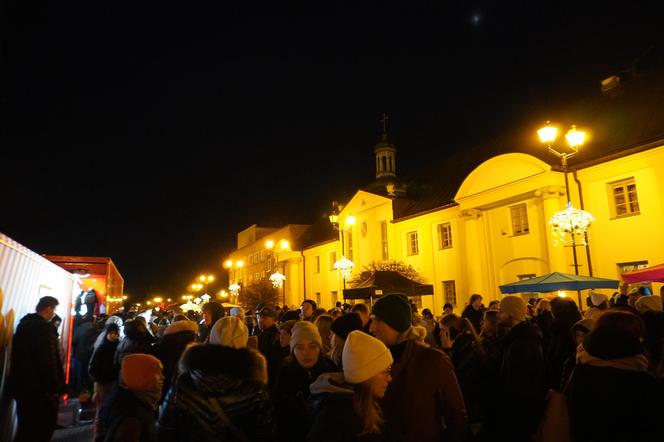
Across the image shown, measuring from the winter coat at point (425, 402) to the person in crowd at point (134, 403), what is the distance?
1743mm

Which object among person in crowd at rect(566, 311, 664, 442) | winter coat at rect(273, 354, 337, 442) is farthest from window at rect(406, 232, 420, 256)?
person in crowd at rect(566, 311, 664, 442)

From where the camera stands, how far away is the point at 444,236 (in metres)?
28.2

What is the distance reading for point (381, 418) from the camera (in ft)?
9.11

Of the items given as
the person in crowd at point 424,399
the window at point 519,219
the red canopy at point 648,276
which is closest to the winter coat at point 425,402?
the person in crowd at point 424,399

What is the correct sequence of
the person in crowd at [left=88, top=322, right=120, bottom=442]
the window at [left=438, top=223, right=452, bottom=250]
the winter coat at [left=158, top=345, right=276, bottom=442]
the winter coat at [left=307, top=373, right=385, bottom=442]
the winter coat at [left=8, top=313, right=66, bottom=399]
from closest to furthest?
the winter coat at [left=307, top=373, right=385, bottom=442] < the winter coat at [left=158, top=345, right=276, bottom=442] < the winter coat at [left=8, top=313, right=66, bottom=399] < the person in crowd at [left=88, top=322, right=120, bottom=442] < the window at [left=438, top=223, right=452, bottom=250]

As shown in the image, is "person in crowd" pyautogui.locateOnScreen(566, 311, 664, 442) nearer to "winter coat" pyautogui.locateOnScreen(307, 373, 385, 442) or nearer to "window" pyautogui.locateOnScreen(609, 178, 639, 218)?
"winter coat" pyautogui.locateOnScreen(307, 373, 385, 442)

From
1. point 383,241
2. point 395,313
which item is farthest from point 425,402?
point 383,241

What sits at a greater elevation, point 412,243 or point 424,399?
point 412,243

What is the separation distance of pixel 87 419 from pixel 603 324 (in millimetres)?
10314

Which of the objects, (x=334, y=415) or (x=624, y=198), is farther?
(x=624, y=198)

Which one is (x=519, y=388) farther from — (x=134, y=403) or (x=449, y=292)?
(x=449, y=292)

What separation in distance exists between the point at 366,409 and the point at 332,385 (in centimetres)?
24

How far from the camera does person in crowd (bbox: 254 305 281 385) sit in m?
6.55

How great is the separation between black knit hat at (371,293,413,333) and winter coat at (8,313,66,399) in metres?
4.89
